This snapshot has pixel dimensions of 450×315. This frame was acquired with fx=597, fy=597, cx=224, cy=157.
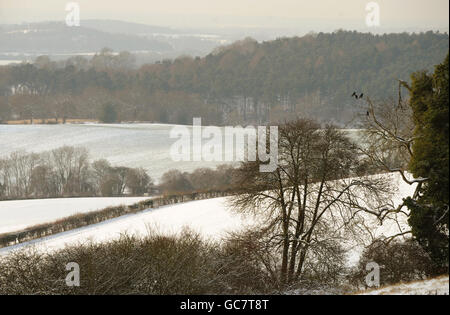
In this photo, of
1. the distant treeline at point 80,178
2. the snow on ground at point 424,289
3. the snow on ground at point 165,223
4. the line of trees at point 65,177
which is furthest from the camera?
the line of trees at point 65,177

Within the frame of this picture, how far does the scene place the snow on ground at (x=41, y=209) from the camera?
141ft

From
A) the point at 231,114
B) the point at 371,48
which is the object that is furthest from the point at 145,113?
the point at 371,48

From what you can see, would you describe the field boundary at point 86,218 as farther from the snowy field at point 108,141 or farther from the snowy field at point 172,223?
the snowy field at point 108,141

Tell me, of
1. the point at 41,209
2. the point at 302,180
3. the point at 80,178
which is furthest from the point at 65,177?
the point at 302,180

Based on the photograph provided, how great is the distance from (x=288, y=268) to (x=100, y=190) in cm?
4632

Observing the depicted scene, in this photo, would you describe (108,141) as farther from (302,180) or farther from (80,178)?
(302,180)

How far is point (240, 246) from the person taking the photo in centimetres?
2122

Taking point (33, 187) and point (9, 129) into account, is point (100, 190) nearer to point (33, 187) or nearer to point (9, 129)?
point (33, 187)

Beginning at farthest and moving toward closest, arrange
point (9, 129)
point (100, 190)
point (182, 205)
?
point (9, 129), point (100, 190), point (182, 205)

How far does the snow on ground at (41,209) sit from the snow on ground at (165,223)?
6.85 metres

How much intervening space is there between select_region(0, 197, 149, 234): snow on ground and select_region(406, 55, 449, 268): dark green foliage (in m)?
30.9

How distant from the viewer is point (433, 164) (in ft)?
49.3

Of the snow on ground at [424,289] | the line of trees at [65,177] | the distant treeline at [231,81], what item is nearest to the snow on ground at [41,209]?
the line of trees at [65,177]

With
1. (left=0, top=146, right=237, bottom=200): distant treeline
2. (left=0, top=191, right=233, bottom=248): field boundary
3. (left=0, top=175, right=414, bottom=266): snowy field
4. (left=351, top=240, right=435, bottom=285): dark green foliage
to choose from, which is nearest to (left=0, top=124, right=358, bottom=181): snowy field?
(left=0, top=146, right=237, bottom=200): distant treeline
